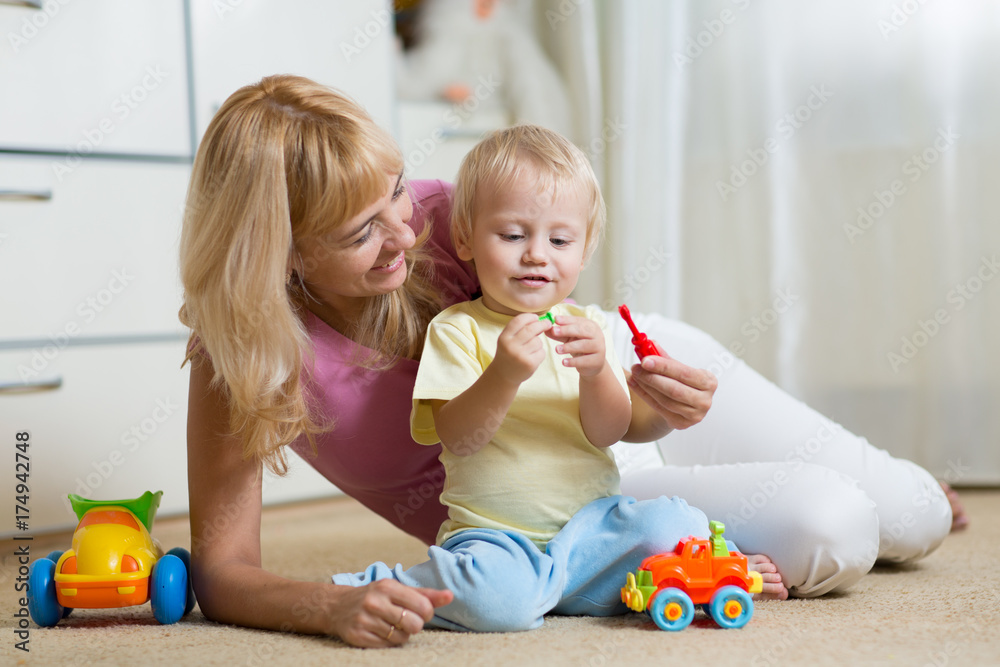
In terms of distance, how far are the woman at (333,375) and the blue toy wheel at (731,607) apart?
12 centimetres

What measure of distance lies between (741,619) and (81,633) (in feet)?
2.15

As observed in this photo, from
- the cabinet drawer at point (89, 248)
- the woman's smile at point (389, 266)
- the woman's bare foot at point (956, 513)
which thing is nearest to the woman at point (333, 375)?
the woman's smile at point (389, 266)

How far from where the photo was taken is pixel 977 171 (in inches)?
69.9

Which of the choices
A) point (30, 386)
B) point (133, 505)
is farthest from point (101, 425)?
point (133, 505)

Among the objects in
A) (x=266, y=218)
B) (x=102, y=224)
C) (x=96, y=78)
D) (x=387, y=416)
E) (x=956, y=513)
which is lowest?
(x=956, y=513)

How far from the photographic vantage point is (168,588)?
976 mm

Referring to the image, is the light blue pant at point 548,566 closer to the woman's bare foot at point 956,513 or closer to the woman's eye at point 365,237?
the woman's eye at point 365,237

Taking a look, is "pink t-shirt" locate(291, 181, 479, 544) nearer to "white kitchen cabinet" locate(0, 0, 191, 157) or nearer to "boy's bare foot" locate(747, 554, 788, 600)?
"boy's bare foot" locate(747, 554, 788, 600)

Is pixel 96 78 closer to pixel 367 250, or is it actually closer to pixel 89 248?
pixel 89 248

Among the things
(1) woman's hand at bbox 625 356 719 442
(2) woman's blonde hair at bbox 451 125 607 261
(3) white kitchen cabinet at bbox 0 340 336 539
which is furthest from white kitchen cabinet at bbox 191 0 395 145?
(1) woman's hand at bbox 625 356 719 442

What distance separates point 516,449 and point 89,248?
1105 mm

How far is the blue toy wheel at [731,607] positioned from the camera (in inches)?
34.7

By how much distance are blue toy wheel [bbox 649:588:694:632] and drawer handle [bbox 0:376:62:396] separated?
1199 millimetres

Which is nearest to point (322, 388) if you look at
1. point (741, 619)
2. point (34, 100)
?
point (741, 619)
